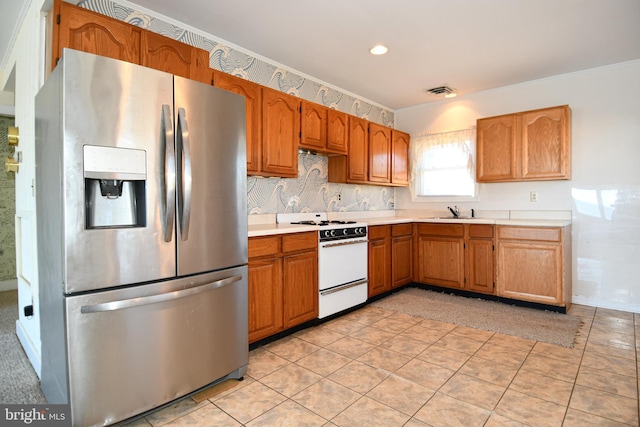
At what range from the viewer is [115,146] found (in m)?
1.58

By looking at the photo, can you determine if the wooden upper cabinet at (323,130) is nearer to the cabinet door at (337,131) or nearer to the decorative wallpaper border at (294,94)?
Answer: the cabinet door at (337,131)

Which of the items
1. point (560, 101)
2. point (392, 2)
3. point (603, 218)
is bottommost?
point (603, 218)

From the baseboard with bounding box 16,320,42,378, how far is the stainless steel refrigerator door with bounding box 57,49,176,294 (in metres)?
1.17

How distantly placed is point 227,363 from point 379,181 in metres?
3.02

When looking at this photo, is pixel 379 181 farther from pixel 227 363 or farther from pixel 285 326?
pixel 227 363

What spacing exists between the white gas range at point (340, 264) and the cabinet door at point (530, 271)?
1.54 m

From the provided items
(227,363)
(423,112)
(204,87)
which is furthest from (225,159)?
(423,112)

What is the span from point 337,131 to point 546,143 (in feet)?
7.50

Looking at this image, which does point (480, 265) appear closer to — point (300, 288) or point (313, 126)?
point (300, 288)

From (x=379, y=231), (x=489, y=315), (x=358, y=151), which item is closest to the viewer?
(x=489, y=315)

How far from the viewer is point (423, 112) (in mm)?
4973

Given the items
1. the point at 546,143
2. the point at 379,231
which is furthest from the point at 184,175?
the point at 546,143

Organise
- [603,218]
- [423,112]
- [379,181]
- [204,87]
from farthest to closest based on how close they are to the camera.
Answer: [423,112] → [379,181] → [603,218] → [204,87]

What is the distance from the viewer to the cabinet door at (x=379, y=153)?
4.27 meters
